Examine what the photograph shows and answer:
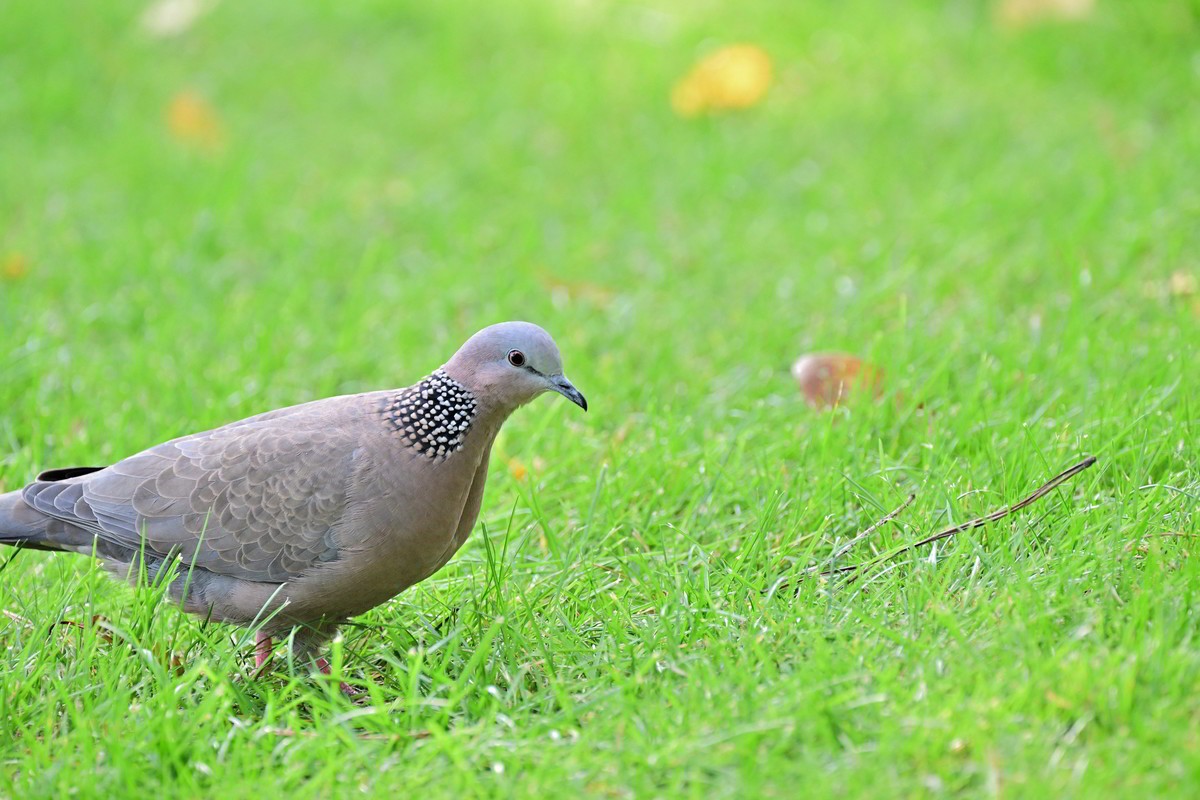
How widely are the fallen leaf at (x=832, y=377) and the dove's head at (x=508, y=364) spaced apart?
45.4 inches

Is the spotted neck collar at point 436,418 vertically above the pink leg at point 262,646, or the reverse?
the spotted neck collar at point 436,418

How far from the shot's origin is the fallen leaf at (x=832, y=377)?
396 cm

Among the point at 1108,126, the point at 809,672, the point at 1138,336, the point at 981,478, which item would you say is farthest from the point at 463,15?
the point at 809,672

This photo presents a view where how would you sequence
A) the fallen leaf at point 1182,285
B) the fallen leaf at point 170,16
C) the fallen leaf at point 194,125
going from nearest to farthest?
the fallen leaf at point 1182,285 < the fallen leaf at point 194,125 < the fallen leaf at point 170,16

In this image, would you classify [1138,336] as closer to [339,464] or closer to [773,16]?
[339,464]

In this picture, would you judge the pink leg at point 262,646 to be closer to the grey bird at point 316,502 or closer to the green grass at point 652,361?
the grey bird at point 316,502

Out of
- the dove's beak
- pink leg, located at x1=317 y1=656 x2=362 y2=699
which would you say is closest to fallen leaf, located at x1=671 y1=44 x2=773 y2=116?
the dove's beak

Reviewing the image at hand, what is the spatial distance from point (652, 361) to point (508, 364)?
1.66m

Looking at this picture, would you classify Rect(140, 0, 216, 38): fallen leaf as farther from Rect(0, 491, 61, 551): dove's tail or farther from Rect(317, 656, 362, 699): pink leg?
Rect(317, 656, 362, 699): pink leg

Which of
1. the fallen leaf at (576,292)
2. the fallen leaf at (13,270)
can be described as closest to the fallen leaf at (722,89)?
the fallen leaf at (576,292)

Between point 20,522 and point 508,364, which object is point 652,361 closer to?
point 508,364

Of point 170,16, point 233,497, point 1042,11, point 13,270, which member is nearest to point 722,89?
point 1042,11

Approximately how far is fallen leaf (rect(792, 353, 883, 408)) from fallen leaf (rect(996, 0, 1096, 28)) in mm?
4216

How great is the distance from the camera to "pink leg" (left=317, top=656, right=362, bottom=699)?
3.12 metres
